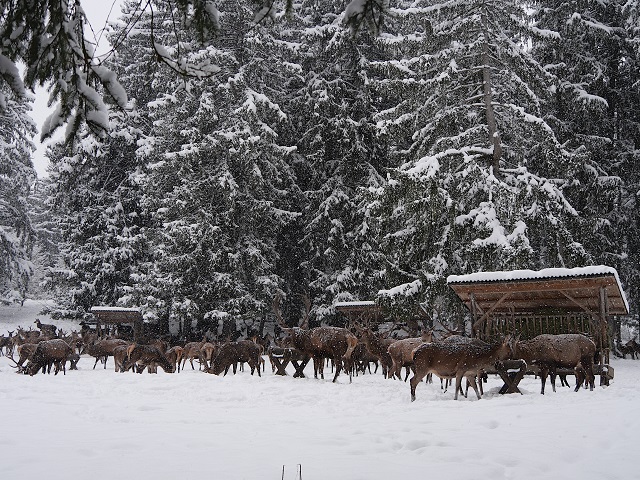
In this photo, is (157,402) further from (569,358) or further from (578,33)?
(578,33)

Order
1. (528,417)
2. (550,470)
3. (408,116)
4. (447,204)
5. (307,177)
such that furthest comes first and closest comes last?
(307,177), (408,116), (447,204), (528,417), (550,470)

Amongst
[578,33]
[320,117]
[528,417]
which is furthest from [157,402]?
[578,33]

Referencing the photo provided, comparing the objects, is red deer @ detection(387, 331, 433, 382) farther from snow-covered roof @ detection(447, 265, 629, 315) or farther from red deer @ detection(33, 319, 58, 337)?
red deer @ detection(33, 319, 58, 337)

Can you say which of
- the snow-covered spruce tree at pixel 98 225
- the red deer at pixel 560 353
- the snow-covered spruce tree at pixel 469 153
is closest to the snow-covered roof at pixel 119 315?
the snow-covered spruce tree at pixel 98 225

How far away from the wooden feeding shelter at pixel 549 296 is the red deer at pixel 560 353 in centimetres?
140

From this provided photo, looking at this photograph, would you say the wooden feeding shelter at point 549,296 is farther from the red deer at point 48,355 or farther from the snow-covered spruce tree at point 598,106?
the red deer at point 48,355

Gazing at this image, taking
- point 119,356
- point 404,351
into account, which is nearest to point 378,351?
point 404,351

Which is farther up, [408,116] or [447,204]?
[408,116]

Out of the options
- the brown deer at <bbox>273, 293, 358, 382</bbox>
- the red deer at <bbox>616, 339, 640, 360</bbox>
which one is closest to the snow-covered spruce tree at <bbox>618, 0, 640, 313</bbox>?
the red deer at <bbox>616, 339, 640, 360</bbox>

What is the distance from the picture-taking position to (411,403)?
912 centimetres

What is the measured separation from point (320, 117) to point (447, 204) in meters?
12.5

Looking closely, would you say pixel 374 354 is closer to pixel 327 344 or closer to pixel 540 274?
pixel 327 344

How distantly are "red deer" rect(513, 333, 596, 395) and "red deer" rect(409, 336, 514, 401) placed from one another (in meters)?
1.68

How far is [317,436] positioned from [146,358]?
1185cm
